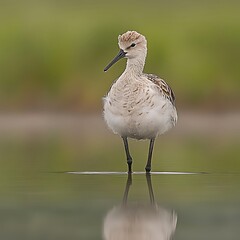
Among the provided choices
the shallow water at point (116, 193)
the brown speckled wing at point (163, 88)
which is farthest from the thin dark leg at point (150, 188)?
the brown speckled wing at point (163, 88)

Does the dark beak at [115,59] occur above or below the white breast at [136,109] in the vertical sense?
above

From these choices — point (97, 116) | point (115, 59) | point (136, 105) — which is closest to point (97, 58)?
point (97, 116)

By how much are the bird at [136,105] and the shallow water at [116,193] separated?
1.46ft

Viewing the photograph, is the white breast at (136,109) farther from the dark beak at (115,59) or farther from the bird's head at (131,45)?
the bird's head at (131,45)

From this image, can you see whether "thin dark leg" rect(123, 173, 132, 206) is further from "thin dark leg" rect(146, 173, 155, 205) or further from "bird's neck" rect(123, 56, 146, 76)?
"bird's neck" rect(123, 56, 146, 76)

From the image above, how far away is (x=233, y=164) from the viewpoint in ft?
42.8

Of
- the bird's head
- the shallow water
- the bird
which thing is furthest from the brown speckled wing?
the shallow water

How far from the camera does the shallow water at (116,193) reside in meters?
8.34

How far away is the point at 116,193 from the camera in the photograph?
1038 centimetres

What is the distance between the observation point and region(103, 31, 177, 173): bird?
1205 cm

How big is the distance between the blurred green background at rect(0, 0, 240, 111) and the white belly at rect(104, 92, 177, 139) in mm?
9694

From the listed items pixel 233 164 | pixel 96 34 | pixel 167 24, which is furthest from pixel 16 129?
pixel 233 164

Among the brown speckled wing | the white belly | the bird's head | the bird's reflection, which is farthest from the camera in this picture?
the bird's head

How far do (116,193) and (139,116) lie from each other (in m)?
1.79
